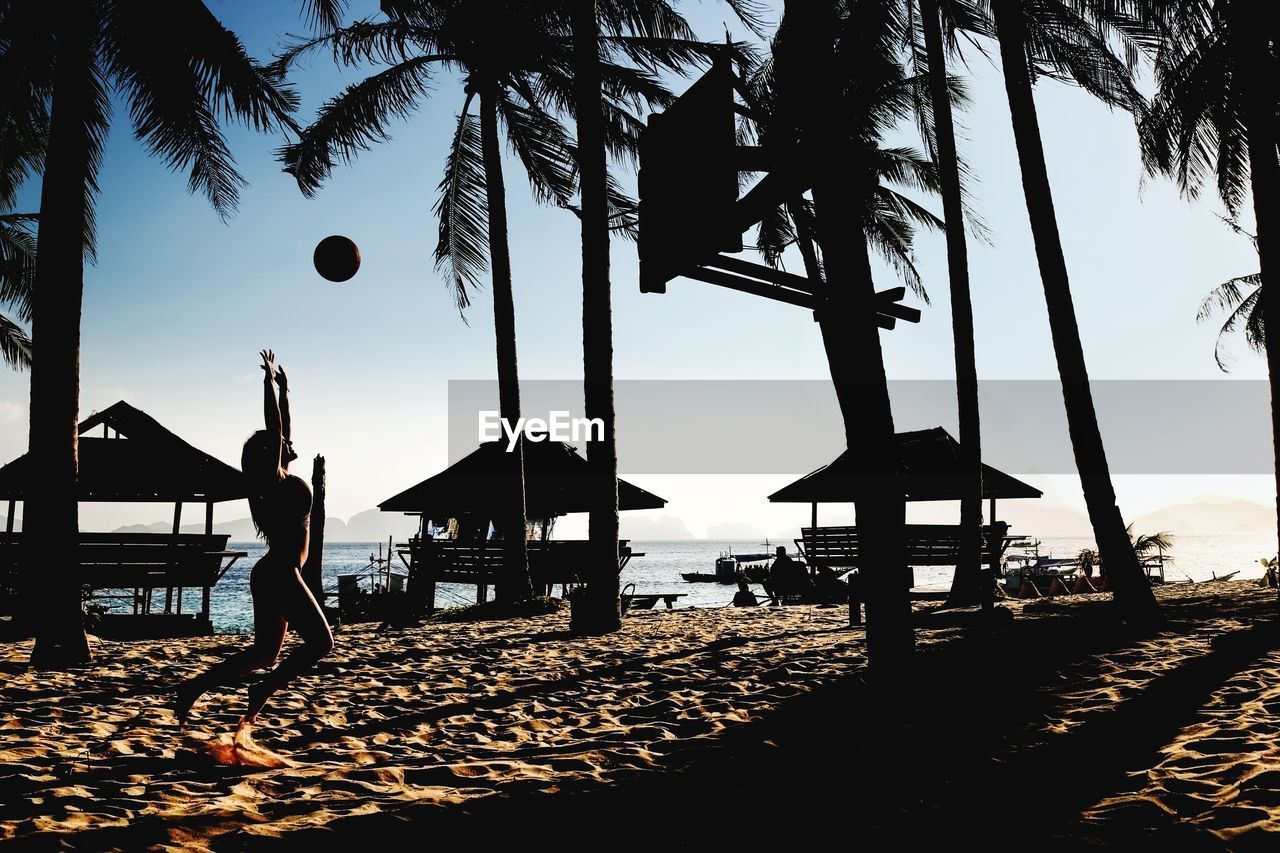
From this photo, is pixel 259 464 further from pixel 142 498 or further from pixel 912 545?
pixel 912 545

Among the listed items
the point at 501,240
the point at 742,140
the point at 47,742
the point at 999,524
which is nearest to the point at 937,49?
the point at 742,140

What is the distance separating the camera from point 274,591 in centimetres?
399

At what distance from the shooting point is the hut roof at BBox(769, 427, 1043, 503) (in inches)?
627

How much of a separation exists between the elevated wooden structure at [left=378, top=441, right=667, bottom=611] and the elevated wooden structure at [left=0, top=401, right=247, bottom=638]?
9.50 ft

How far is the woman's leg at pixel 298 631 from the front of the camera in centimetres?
400

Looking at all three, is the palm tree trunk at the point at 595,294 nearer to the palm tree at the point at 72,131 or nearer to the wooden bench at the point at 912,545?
the palm tree at the point at 72,131

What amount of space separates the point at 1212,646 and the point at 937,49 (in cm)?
937

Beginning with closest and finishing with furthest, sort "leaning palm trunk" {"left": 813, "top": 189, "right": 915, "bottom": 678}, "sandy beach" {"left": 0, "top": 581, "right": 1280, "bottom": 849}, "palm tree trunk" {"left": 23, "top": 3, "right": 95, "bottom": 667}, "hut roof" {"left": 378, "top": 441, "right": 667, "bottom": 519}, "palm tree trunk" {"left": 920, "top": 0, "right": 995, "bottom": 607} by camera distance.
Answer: "sandy beach" {"left": 0, "top": 581, "right": 1280, "bottom": 849} < "leaning palm trunk" {"left": 813, "top": 189, "right": 915, "bottom": 678} < "palm tree trunk" {"left": 23, "top": 3, "right": 95, "bottom": 667} < "palm tree trunk" {"left": 920, "top": 0, "right": 995, "bottom": 607} < "hut roof" {"left": 378, "top": 441, "right": 667, "bottom": 519}

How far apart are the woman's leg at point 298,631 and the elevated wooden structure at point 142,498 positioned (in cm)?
902

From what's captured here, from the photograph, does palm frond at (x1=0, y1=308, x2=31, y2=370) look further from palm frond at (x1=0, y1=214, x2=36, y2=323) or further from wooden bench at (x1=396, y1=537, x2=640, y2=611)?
wooden bench at (x1=396, y1=537, x2=640, y2=611)

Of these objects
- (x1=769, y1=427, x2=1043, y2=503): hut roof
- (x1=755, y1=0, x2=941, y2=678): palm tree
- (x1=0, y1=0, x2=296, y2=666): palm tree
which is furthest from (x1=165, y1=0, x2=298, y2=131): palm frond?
(x1=769, y1=427, x2=1043, y2=503): hut roof

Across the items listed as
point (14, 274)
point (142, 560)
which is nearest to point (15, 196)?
point (14, 274)

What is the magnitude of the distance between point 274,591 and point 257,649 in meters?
0.29

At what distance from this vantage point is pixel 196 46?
30.6ft
